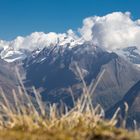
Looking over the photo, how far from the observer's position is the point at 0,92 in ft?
23.7

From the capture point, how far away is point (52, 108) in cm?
754

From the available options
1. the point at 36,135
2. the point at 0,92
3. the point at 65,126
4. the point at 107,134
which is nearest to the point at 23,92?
the point at 0,92

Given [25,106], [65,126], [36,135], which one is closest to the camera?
[36,135]

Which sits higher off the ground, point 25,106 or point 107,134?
point 25,106

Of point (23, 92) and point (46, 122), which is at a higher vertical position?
point (23, 92)

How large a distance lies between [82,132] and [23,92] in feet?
5.78

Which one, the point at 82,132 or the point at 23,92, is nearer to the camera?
the point at 82,132

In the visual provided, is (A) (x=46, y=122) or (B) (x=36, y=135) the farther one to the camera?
(A) (x=46, y=122)

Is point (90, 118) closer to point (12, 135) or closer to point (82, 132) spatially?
point (82, 132)

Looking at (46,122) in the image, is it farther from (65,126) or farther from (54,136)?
(54,136)

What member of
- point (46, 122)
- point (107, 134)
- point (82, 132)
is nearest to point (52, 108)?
point (46, 122)

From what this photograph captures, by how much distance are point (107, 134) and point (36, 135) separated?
3.42ft

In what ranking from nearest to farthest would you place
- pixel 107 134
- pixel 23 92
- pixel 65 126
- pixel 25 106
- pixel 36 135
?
pixel 107 134, pixel 36 135, pixel 65 126, pixel 23 92, pixel 25 106

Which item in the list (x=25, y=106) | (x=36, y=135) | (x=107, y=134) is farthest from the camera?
(x=25, y=106)
